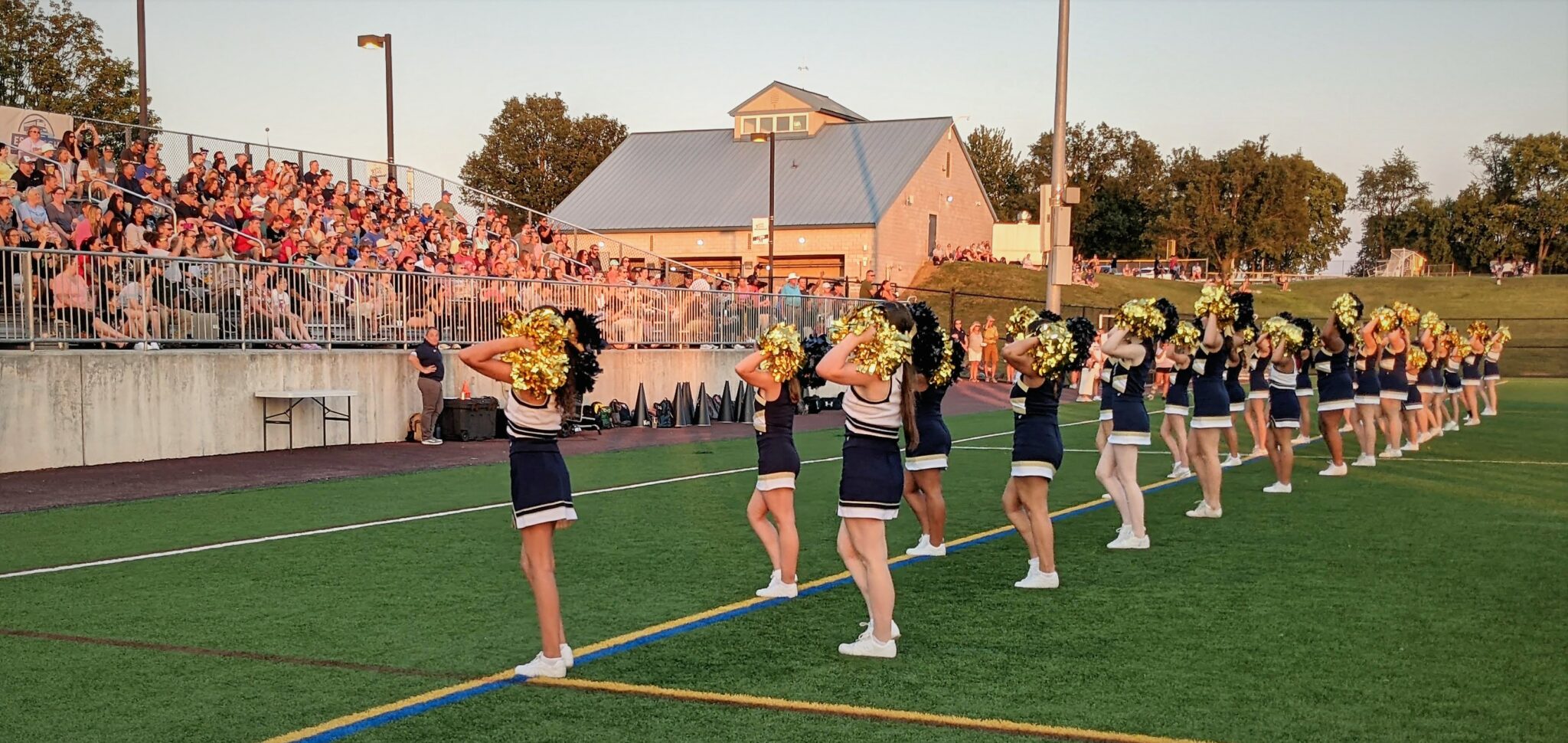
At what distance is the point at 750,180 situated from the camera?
55.5 meters

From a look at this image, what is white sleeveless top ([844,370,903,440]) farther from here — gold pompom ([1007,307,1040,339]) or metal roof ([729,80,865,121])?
metal roof ([729,80,865,121])

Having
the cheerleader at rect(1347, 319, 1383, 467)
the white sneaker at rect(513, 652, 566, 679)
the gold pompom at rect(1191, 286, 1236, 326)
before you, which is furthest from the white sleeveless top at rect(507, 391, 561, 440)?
the cheerleader at rect(1347, 319, 1383, 467)

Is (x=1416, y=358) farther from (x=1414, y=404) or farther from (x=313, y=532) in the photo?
(x=313, y=532)

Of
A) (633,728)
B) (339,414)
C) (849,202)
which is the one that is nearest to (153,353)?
(339,414)

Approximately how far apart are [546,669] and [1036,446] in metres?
3.69

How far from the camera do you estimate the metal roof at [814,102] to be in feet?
187

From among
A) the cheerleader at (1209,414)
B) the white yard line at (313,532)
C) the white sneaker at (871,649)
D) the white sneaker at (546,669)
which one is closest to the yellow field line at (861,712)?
the white sneaker at (546,669)

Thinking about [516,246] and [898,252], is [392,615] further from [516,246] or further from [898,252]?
[898,252]

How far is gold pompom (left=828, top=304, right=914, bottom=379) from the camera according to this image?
6.34 m

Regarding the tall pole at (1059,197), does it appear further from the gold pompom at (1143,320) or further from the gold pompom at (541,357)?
the gold pompom at (541,357)

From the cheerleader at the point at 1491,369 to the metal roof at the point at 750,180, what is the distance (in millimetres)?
27171

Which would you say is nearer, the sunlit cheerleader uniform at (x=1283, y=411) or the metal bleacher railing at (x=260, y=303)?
the sunlit cheerleader uniform at (x=1283, y=411)

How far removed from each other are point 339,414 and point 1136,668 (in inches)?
553

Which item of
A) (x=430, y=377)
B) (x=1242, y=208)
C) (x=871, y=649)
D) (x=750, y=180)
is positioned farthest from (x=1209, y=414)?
(x=1242, y=208)
